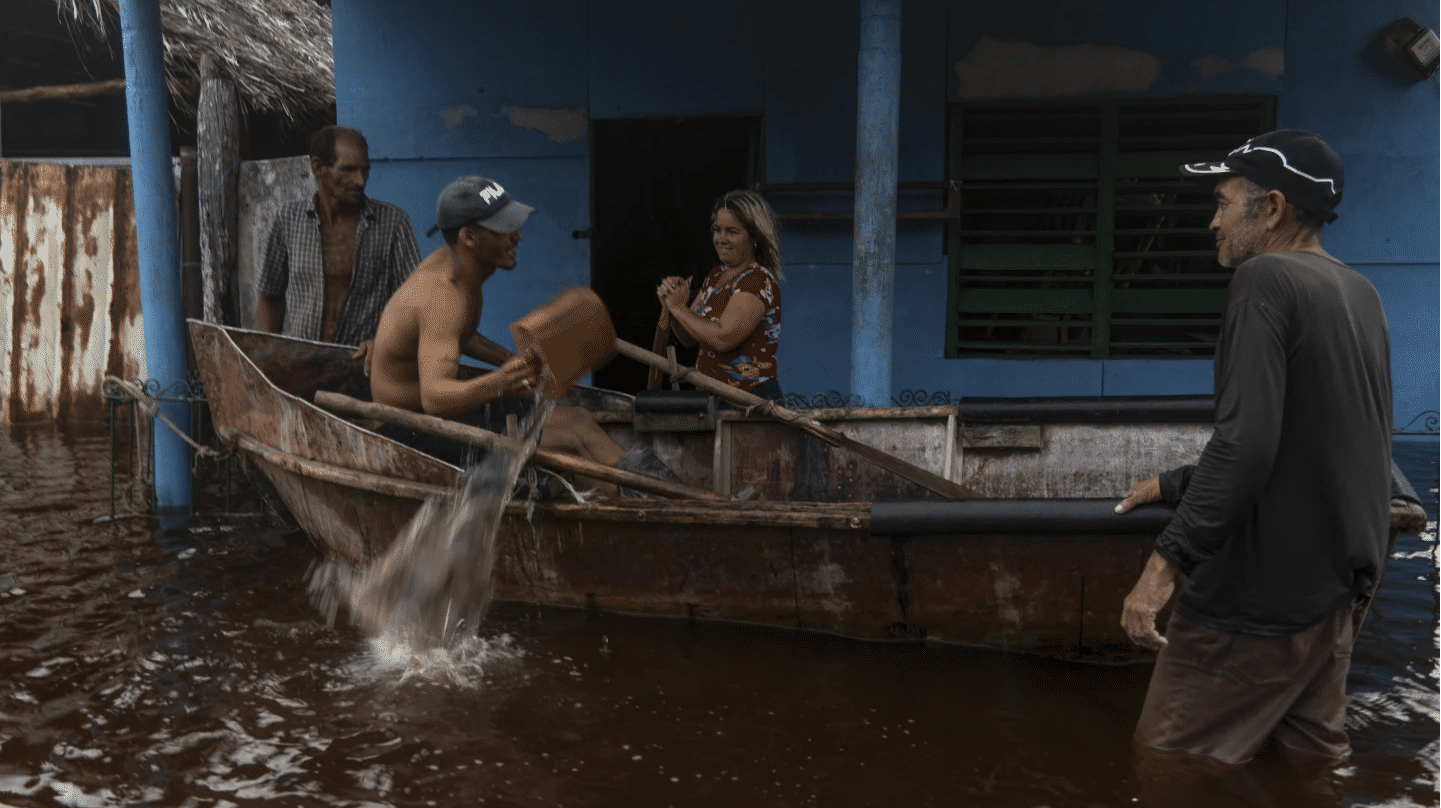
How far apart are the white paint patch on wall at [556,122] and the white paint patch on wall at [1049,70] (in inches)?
103

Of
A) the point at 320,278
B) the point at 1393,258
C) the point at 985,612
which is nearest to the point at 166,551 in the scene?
the point at 320,278

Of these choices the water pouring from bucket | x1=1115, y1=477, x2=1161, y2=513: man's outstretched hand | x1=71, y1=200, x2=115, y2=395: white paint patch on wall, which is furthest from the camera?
x1=71, y1=200, x2=115, y2=395: white paint patch on wall

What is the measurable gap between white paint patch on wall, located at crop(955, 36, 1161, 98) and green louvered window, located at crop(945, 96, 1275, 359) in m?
0.12

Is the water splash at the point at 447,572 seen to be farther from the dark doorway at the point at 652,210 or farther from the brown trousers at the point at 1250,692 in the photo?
the dark doorway at the point at 652,210

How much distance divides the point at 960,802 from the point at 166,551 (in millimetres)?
4526

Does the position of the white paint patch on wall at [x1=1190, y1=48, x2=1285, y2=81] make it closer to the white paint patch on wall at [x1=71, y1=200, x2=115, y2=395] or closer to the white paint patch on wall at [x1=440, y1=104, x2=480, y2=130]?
the white paint patch on wall at [x1=440, y1=104, x2=480, y2=130]

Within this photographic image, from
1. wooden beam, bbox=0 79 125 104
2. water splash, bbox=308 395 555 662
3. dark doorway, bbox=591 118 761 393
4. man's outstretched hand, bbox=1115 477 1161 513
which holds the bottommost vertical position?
water splash, bbox=308 395 555 662

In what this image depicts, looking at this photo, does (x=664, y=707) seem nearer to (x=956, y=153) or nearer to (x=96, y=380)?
(x=956, y=153)

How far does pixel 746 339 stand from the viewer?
5461 millimetres

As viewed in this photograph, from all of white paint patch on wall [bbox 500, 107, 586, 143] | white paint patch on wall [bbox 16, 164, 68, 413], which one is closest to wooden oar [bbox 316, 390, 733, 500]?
white paint patch on wall [bbox 500, 107, 586, 143]

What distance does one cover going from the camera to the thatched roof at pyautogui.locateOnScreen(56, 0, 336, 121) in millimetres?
9555

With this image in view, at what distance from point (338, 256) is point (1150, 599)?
4.66m

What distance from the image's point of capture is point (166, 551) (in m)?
6.04

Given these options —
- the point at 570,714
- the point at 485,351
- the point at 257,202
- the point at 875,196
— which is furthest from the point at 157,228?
the point at 570,714
